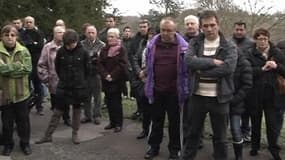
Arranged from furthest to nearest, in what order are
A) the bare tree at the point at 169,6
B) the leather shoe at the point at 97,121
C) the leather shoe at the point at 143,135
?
the bare tree at the point at 169,6, the leather shoe at the point at 97,121, the leather shoe at the point at 143,135

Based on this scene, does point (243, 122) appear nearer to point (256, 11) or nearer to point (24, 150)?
point (24, 150)

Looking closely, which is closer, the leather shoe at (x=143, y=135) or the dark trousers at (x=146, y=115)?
the dark trousers at (x=146, y=115)

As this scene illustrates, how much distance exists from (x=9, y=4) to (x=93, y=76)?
9657 millimetres

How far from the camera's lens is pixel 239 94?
624 cm

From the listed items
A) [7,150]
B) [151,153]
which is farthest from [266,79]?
[7,150]

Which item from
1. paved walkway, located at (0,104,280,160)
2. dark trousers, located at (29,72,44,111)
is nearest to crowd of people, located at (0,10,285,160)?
paved walkway, located at (0,104,280,160)

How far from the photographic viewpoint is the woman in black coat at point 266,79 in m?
6.43

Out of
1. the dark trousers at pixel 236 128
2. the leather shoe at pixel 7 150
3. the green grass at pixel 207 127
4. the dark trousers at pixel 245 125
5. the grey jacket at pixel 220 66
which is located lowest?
the green grass at pixel 207 127

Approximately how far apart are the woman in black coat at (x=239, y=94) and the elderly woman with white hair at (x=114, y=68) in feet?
7.85

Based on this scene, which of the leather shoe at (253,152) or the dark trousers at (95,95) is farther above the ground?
the dark trousers at (95,95)

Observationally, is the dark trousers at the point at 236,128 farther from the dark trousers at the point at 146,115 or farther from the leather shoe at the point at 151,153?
the dark trousers at the point at 146,115

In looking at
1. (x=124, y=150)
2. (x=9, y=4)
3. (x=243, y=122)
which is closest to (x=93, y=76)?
(x=124, y=150)

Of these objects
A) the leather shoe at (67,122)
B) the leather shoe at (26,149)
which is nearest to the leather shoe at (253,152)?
the leather shoe at (26,149)

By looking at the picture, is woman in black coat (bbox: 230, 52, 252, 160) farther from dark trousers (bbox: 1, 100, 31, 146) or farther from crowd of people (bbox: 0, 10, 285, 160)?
dark trousers (bbox: 1, 100, 31, 146)
